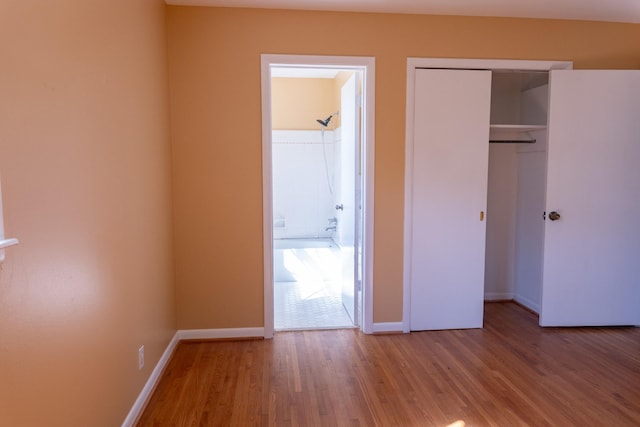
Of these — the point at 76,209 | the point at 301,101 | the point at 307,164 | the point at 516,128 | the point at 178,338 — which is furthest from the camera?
the point at 307,164

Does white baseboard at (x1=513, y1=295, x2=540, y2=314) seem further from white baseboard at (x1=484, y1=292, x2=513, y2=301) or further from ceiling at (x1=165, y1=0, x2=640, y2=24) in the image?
ceiling at (x1=165, y1=0, x2=640, y2=24)

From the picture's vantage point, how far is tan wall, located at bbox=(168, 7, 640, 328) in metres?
3.10

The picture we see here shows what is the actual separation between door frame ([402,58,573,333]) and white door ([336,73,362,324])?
0.39 metres

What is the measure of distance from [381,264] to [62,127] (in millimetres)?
2455

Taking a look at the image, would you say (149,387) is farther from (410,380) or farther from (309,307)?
(309,307)

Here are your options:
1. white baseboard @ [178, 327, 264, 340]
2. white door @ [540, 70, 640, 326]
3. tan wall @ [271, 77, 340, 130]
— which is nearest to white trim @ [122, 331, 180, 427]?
white baseboard @ [178, 327, 264, 340]

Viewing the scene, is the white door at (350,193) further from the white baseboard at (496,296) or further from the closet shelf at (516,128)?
the white baseboard at (496,296)

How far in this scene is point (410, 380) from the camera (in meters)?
2.66

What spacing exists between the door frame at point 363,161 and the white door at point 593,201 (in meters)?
1.41

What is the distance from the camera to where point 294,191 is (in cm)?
664

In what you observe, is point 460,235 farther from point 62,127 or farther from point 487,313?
point 62,127

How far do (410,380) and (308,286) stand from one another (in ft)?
7.18

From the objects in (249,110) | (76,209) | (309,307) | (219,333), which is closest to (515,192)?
(309,307)

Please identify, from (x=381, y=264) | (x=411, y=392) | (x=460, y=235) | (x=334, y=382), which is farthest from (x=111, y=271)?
(x=460, y=235)
